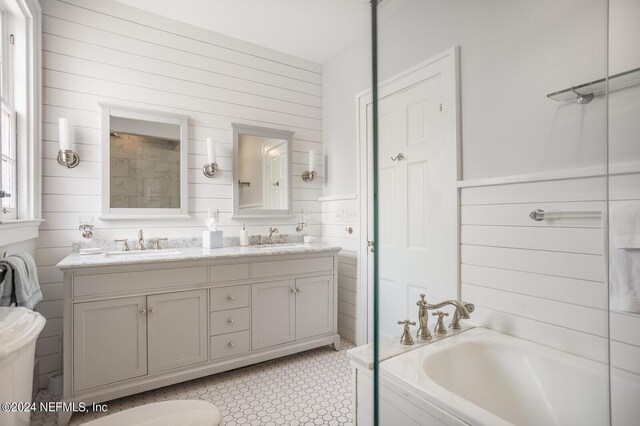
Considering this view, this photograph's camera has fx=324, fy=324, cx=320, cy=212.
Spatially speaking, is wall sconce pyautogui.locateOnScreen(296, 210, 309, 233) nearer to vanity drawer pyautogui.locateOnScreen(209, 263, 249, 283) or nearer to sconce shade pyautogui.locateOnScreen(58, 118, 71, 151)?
→ vanity drawer pyautogui.locateOnScreen(209, 263, 249, 283)

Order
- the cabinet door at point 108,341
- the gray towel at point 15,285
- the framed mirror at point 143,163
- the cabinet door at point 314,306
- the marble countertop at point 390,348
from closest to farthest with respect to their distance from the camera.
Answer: the marble countertop at point 390,348 < the gray towel at point 15,285 < the cabinet door at point 108,341 < the framed mirror at point 143,163 < the cabinet door at point 314,306

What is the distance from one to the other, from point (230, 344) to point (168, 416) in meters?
1.03

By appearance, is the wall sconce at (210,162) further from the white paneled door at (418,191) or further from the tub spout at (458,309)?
the tub spout at (458,309)

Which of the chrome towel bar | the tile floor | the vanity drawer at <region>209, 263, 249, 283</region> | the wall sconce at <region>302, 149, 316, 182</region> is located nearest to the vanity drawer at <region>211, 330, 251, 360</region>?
the tile floor

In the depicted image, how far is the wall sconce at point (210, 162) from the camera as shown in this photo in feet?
8.41

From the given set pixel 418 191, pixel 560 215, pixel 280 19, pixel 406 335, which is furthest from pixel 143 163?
pixel 560 215

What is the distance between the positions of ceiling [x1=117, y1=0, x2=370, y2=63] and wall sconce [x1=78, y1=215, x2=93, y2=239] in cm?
156

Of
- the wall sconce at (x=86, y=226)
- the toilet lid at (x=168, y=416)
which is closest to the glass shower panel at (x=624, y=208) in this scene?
the toilet lid at (x=168, y=416)

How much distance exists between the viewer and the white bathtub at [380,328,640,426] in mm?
894

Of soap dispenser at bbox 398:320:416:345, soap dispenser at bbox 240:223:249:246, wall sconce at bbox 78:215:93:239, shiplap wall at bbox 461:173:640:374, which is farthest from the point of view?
soap dispenser at bbox 240:223:249:246

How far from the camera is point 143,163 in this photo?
2369 millimetres

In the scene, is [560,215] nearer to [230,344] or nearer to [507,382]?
[507,382]

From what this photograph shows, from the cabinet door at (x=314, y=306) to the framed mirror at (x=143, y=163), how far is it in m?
1.09

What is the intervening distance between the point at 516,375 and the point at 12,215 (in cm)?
261
